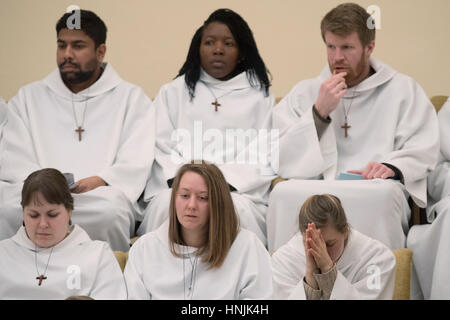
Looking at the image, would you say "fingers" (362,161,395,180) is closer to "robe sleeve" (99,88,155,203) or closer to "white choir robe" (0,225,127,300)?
"robe sleeve" (99,88,155,203)

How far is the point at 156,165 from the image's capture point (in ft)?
17.3

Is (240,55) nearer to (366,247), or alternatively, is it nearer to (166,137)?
(166,137)

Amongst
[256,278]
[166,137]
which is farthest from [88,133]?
[256,278]

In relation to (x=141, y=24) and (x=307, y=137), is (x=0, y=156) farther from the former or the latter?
(x=307, y=137)

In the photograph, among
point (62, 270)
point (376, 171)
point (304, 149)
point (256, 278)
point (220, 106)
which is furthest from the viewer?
point (220, 106)

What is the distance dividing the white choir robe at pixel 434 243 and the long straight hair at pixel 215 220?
1040 mm

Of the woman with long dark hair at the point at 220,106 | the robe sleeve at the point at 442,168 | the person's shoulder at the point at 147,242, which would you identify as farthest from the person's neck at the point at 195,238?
the robe sleeve at the point at 442,168

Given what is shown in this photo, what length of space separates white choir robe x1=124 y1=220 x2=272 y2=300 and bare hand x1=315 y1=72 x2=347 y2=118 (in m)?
1.21

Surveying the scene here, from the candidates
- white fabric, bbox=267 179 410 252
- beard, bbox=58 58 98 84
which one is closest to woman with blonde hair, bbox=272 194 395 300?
white fabric, bbox=267 179 410 252

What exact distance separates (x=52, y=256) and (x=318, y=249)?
1.32 m

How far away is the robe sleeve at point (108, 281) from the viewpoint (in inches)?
158

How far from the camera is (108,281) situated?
4078 mm

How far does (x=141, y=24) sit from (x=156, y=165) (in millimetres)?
952
